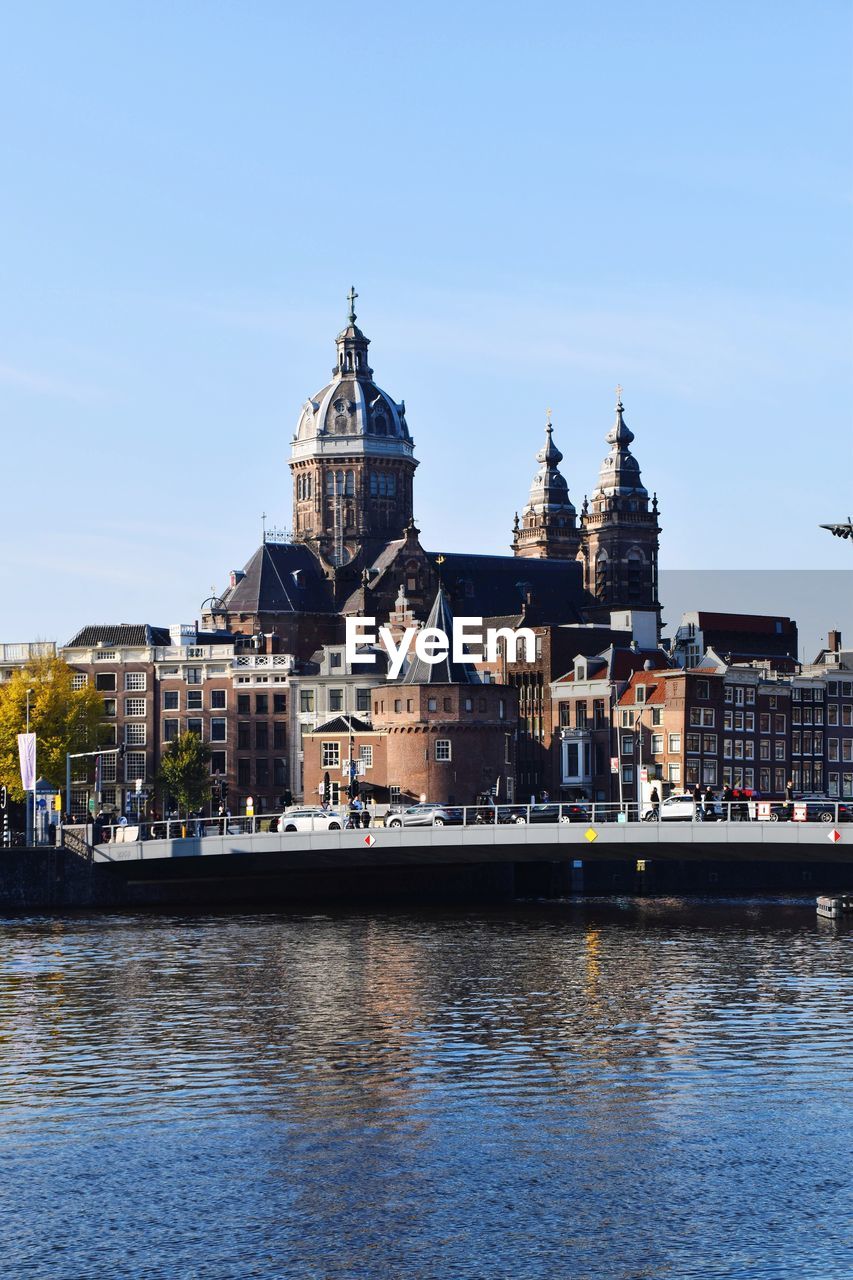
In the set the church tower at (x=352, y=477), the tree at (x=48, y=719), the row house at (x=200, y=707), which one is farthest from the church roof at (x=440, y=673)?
the church tower at (x=352, y=477)

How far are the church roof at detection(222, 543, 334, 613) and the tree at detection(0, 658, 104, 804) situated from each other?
107ft

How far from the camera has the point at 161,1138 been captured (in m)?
46.3

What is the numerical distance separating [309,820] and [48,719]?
43.4 meters

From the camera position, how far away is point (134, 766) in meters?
163

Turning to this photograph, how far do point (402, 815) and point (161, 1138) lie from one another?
204ft

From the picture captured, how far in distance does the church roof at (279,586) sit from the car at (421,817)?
72.0 metres

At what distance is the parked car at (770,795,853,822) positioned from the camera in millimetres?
89206

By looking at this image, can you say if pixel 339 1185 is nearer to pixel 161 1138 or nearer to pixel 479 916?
pixel 161 1138

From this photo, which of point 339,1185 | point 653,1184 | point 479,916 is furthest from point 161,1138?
point 479,916

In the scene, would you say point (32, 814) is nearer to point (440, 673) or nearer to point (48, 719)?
point (48, 719)

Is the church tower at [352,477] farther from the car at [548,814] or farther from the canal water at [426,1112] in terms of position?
the canal water at [426,1112]

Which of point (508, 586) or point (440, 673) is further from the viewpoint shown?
point (508, 586)

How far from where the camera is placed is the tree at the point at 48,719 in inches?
5615

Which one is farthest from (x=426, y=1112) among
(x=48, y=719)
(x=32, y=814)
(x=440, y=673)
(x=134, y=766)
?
(x=134, y=766)
